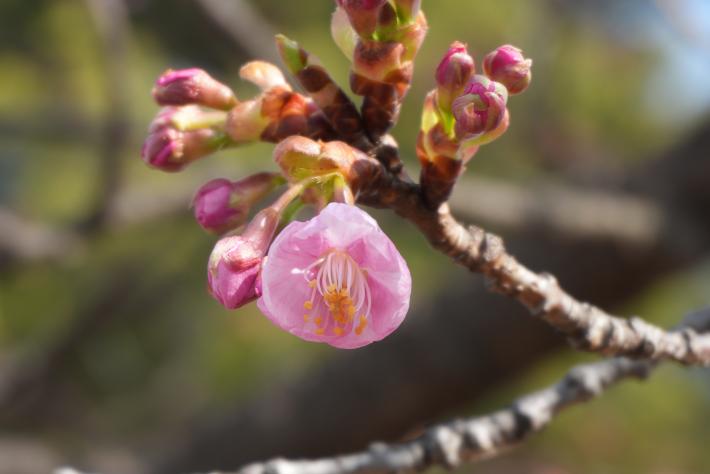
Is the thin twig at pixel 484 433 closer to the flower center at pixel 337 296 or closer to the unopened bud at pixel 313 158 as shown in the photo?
the flower center at pixel 337 296

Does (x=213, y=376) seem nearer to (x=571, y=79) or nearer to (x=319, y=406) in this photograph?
(x=319, y=406)

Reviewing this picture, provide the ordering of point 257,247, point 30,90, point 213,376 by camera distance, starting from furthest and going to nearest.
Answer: point 30,90
point 213,376
point 257,247

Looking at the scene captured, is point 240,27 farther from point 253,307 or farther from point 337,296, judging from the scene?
point 337,296

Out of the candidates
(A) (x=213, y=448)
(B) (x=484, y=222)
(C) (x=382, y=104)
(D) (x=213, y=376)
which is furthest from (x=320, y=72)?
(D) (x=213, y=376)

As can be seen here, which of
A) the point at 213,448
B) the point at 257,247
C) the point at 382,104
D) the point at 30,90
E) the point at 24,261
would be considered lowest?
the point at 257,247

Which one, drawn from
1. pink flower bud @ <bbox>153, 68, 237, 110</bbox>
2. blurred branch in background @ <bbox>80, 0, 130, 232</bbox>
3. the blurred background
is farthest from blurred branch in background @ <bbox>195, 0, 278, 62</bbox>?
pink flower bud @ <bbox>153, 68, 237, 110</bbox>

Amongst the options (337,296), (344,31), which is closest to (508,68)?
(344,31)
